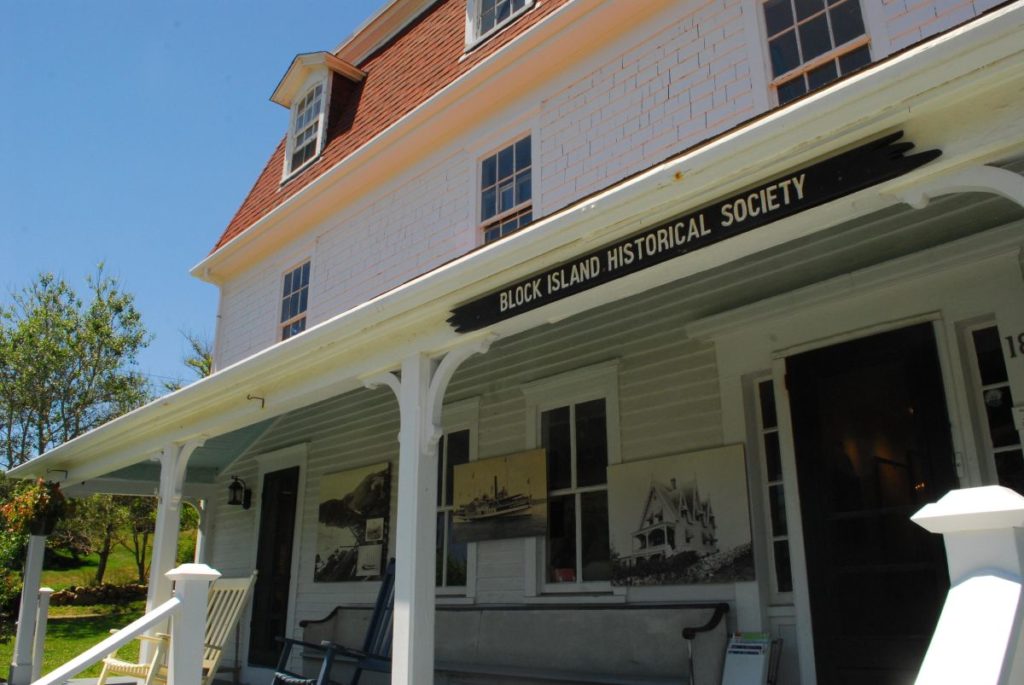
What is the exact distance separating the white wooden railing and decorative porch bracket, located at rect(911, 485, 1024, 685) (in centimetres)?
383

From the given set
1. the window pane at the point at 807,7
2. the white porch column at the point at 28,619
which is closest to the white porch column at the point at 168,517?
the white porch column at the point at 28,619

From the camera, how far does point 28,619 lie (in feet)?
28.9

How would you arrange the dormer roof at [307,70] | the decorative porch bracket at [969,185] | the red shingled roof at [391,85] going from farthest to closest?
1. the dormer roof at [307,70]
2. the red shingled roof at [391,85]
3. the decorative porch bracket at [969,185]

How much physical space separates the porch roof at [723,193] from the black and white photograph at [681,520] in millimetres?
1920

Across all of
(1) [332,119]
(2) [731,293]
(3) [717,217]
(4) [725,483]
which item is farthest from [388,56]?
(3) [717,217]

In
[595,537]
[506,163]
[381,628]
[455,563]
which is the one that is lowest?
[381,628]

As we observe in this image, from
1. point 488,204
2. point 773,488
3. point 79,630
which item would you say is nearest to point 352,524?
point 488,204

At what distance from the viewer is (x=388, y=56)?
10195 mm

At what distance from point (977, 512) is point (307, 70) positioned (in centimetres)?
1053

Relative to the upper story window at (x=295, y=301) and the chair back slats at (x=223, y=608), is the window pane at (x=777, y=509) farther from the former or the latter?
the upper story window at (x=295, y=301)

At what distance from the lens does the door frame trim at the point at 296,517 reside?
29.6 ft

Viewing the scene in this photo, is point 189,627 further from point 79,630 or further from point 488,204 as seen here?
point 79,630

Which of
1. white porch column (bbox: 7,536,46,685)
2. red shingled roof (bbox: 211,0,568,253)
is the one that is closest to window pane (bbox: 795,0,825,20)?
red shingled roof (bbox: 211,0,568,253)

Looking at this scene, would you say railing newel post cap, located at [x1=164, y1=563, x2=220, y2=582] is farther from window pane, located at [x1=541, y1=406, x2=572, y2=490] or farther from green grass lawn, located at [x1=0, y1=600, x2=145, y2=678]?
green grass lawn, located at [x1=0, y1=600, x2=145, y2=678]
